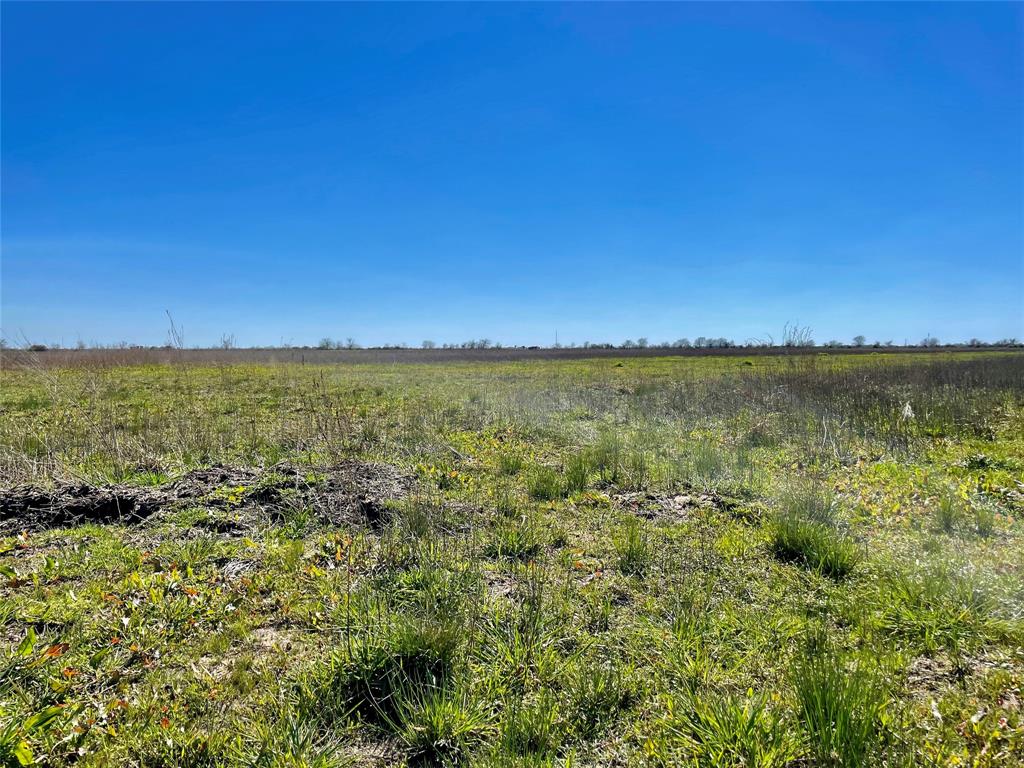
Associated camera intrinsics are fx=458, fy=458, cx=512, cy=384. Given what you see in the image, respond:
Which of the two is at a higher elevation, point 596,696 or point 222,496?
point 222,496

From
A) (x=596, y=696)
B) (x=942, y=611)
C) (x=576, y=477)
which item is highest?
(x=576, y=477)

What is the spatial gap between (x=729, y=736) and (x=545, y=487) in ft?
13.1

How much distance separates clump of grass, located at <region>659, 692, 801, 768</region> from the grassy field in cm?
1

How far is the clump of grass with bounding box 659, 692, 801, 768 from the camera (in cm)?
219

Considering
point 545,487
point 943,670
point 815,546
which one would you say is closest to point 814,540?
point 815,546

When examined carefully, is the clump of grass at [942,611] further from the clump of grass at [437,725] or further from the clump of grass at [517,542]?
the clump of grass at [437,725]

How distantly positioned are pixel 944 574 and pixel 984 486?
420 cm

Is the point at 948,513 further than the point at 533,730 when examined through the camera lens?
Yes

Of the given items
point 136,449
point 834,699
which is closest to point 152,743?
point 834,699

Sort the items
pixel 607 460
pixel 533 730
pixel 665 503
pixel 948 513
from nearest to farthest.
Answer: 1. pixel 533 730
2. pixel 948 513
3. pixel 665 503
4. pixel 607 460

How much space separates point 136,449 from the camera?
708 cm

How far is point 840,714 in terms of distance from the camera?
7.22 ft

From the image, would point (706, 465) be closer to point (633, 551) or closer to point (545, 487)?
point (545, 487)

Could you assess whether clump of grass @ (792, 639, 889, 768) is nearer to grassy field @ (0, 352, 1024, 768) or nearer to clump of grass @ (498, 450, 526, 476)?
grassy field @ (0, 352, 1024, 768)
